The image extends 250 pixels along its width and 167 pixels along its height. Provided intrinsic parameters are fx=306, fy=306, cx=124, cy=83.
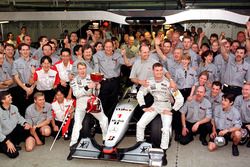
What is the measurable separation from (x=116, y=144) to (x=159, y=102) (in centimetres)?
101

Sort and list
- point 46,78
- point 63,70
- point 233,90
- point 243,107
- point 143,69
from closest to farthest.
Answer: point 243,107
point 143,69
point 46,78
point 233,90
point 63,70

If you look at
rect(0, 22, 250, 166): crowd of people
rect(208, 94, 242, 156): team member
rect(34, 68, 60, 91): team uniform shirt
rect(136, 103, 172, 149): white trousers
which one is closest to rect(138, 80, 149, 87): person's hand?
rect(0, 22, 250, 166): crowd of people

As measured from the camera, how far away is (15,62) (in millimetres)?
5703

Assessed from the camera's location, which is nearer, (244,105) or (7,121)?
(7,121)

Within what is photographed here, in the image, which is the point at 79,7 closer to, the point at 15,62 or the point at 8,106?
the point at 15,62

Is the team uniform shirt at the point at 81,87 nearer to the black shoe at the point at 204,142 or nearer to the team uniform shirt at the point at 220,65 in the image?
the black shoe at the point at 204,142

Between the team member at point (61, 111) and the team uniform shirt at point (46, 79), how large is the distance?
251 millimetres

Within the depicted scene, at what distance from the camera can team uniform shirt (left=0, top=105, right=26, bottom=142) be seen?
4820 millimetres

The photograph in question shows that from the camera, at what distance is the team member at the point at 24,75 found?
5652 millimetres

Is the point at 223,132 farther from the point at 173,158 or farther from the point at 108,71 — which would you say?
the point at 108,71

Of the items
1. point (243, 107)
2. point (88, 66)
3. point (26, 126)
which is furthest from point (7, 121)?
point (243, 107)

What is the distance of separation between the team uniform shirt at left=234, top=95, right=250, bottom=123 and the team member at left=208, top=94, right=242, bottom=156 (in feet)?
0.87

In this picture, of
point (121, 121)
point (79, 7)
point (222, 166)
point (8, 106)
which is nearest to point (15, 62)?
point (8, 106)

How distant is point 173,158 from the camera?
4746 mm
